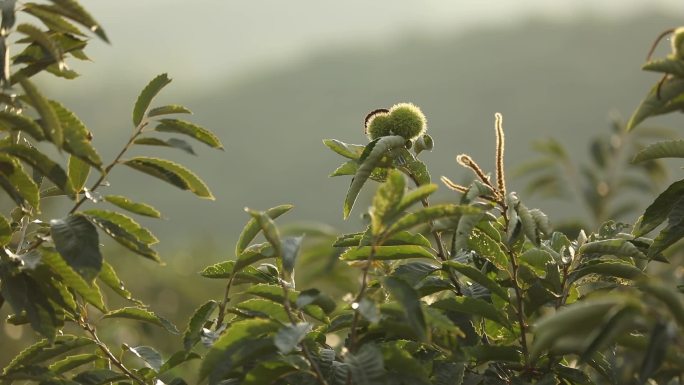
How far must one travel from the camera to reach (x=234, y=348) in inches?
54.2

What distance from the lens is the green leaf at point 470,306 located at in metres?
1.59

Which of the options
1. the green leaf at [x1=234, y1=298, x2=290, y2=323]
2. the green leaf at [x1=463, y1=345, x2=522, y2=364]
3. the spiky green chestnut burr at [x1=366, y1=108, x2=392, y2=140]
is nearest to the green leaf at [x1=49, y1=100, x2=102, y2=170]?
the green leaf at [x1=234, y1=298, x2=290, y2=323]

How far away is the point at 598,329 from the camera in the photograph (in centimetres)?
124

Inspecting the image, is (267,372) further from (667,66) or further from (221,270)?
(667,66)

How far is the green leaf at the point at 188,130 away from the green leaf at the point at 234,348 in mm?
393

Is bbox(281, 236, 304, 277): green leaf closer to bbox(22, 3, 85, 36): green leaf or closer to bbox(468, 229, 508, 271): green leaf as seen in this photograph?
bbox(468, 229, 508, 271): green leaf

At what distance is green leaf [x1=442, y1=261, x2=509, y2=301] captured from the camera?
5.24 ft

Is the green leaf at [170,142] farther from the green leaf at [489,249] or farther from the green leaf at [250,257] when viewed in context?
the green leaf at [489,249]

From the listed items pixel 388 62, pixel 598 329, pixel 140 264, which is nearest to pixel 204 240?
pixel 140 264

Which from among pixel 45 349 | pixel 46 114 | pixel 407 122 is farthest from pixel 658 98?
pixel 45 349

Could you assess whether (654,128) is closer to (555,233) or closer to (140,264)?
(555,233)

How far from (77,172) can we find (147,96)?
0.19 m

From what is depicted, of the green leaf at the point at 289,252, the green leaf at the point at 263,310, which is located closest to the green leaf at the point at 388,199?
the green leaf at the point at 289,252

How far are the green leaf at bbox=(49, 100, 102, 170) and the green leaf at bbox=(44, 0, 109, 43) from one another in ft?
0.43
